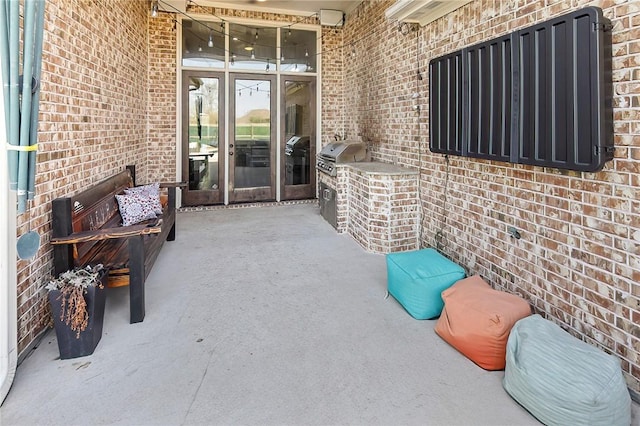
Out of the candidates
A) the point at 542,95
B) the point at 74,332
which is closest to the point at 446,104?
the point at 542,95

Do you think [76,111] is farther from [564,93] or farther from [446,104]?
[564,93]

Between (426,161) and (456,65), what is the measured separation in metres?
1.18

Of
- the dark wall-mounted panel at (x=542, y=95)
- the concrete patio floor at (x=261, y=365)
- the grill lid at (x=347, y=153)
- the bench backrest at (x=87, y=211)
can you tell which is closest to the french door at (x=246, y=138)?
the grill lid at (x=347, y=153)

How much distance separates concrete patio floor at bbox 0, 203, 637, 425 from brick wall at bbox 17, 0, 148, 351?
19.7 inches

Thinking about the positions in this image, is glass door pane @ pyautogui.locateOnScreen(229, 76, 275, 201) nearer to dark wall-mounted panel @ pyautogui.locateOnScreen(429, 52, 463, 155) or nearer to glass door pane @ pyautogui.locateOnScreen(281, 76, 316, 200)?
glass door pane @ pyautogui.locateOnScreen(281, 76, 316, 200)

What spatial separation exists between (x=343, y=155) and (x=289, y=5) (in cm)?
334

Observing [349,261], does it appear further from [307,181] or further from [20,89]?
[307,181]

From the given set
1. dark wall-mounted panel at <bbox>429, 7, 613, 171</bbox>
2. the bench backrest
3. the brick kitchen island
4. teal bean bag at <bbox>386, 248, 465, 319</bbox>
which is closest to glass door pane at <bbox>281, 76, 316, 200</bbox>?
the brick kitchen island

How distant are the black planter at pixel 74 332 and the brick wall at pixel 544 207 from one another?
304cm

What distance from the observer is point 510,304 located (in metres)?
2.64

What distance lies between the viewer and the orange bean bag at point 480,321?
245cm

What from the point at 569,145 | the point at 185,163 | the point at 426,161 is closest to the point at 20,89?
the point at 569,145

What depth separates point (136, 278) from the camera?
118 inches

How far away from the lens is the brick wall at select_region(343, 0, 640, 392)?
86.4 inches
